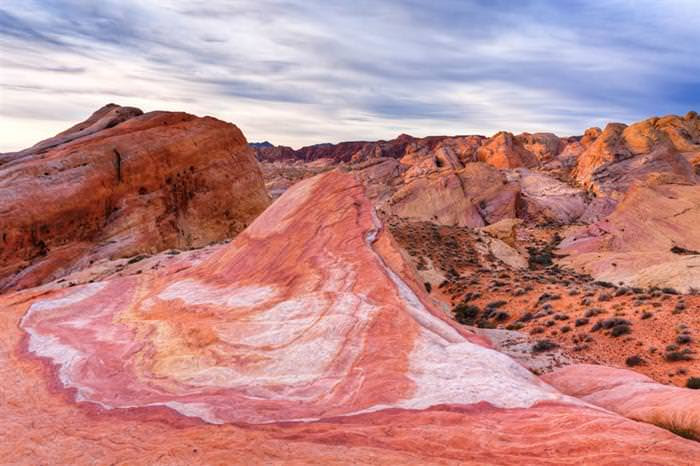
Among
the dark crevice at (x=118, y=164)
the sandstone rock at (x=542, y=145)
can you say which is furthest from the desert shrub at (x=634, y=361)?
the sandstone rock at (x=542, y=145)

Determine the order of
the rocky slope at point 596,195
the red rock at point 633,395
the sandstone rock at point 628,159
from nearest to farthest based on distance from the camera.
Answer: the red rock at point 633,395 → the rocky slope at point 596,195 → the sandstone rock at point 628,159

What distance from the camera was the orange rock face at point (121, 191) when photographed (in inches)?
1095

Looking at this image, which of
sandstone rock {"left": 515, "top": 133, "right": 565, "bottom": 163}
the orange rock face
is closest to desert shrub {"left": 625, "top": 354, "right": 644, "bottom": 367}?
the orange rock face

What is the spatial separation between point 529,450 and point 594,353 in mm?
10545

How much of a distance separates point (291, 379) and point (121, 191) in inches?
1055

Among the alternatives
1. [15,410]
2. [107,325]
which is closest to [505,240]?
[107,325]

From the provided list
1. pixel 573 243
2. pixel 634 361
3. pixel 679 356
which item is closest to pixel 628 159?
pixel 573 243

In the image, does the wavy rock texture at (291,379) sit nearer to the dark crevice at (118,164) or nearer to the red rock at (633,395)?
the red rock at (633,395)

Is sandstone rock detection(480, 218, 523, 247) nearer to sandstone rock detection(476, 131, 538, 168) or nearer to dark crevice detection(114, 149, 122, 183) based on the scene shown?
dark crevice detection(114, 149, 122, 183)

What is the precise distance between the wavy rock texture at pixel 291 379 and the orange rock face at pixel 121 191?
12.7 m

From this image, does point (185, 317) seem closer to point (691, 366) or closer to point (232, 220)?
point (691, 366)

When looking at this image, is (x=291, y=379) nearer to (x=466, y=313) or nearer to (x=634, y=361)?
(x=634, y=361)

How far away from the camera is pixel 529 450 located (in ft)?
22.3

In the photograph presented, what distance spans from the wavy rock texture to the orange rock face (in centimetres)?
1266
